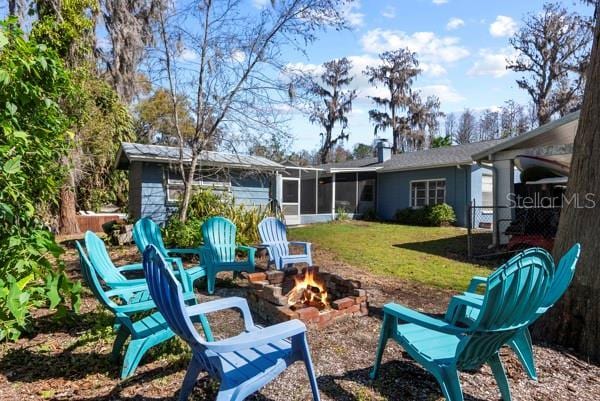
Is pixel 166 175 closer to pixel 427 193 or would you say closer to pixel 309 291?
pixel 309 291

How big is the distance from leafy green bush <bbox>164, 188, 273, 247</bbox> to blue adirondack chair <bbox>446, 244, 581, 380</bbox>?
18.4ft

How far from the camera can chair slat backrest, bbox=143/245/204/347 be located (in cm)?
188

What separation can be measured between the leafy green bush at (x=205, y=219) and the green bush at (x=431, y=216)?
813 centimetres

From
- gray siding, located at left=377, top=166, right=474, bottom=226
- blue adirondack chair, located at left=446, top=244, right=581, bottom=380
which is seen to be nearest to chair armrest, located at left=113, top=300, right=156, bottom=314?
blue adirondack chair, located at left=446, top=244, right=581, bottom=380

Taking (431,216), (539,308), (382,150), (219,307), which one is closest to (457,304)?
(539,308)

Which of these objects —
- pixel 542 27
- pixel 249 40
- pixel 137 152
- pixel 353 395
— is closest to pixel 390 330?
pixel 353 395

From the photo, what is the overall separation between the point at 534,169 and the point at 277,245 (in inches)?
311

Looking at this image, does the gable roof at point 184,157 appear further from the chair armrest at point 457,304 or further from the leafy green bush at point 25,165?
the chair armrest at point 457,304

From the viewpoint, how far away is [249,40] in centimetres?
750

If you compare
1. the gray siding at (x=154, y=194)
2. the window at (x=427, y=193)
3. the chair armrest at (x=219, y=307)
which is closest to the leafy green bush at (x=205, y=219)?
the gray siding at (x=154, y=194)

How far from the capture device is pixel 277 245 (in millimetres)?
5988

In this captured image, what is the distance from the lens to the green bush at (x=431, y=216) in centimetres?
1471

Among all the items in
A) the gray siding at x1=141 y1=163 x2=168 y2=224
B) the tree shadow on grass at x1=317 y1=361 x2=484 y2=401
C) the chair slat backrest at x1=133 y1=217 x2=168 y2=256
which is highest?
the gray siding at x1=141 y1=163 x2=168 y2=224

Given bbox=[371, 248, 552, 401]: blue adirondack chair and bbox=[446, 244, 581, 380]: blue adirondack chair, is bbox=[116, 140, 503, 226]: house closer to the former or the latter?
bbox=[446, 244, 581, 380]: blue adirondack chair
